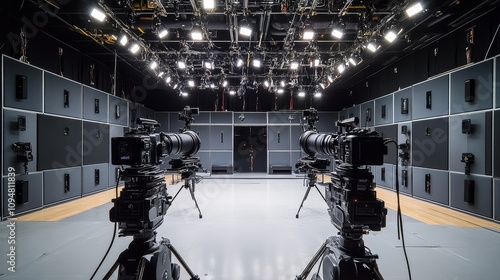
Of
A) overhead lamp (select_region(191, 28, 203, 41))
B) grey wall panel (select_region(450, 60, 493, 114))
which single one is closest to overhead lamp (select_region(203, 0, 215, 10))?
overhead lamp (select_region(191, 28, 203, 41))

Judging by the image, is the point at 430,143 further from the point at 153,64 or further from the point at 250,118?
the point at 153,64

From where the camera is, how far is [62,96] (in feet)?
16.3

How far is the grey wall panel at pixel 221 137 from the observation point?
9953 millimetres

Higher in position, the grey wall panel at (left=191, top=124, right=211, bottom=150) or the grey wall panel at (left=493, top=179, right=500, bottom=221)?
the grey wall panel at (left=191, top=124, right=211, bottom=150)

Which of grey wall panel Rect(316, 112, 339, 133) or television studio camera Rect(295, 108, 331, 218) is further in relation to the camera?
→ grey wall panel Rect(316, 112, 339, 133)

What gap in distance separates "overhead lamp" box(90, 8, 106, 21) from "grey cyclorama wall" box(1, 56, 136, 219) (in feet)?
4.80

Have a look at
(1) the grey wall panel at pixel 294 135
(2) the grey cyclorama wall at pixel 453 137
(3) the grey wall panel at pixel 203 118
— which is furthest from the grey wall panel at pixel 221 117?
(2) the grey cyclorama wall at pixel 453 137

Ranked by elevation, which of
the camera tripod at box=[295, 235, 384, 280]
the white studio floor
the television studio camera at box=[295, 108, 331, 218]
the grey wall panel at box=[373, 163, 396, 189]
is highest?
the television studio camera at box=[295, 108, 331, 218]

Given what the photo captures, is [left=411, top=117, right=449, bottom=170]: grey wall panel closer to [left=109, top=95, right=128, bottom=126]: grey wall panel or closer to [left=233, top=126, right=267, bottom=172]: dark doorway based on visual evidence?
[left=233, top=126, right=267, bottom=172]: dark doorway

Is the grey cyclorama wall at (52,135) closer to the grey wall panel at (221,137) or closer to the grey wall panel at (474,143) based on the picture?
the grey wall panel at (221,137)

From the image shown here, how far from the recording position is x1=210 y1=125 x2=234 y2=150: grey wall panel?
995 centimetres

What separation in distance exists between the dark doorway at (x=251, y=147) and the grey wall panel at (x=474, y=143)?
6.65 m

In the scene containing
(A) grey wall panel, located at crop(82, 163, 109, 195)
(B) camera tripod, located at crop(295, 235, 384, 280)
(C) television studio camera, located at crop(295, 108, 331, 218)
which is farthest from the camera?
(A) grey wall panel, located at crop(82, 163, 109, 195)

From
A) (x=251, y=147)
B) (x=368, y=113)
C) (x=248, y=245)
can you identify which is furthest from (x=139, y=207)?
(x=251, y=147)
